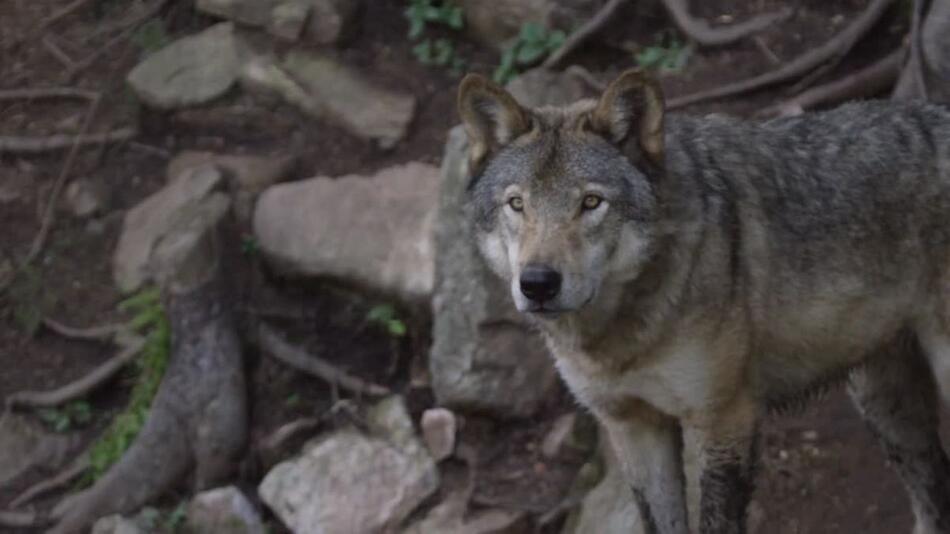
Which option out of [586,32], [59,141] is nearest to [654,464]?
[586,32]

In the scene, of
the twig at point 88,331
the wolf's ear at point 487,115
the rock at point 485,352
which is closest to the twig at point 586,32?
the rock at point 485,352

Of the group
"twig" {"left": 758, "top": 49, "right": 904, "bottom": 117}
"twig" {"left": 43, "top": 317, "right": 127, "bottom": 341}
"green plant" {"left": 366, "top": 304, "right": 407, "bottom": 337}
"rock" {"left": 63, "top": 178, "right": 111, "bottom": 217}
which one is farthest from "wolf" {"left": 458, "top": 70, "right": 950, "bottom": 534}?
"rock" {"left": 63, "top": 178, "right": 111, "bottom": 217}

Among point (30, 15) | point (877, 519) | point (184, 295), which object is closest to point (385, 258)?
point (184, 295)

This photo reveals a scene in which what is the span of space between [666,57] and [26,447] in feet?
15.0

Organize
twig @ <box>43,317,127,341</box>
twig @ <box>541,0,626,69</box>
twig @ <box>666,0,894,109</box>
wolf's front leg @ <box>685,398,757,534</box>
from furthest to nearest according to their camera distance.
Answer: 1. twig @ <box>541,0,626,69</box>
2. twig @ <box>43,317,127,341</box>
3. twig @ <box>666,0,894,109</box>
4. wolf's front leg @ <box>685,398,757,534</box>

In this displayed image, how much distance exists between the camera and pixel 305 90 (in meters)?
9.23

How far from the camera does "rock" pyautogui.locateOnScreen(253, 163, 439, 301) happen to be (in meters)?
7.95

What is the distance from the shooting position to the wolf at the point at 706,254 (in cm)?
493

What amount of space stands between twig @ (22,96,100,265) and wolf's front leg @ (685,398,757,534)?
205 inches

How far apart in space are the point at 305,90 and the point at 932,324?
4.97 meters

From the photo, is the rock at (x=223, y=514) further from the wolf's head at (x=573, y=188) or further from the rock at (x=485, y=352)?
the wolf's head at (x=573, y=188)

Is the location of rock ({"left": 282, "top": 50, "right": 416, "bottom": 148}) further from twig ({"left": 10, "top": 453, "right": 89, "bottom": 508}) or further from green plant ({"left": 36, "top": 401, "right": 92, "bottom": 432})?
twig ({"left": 10, "top": 453, "right": 89, "bottom": 508})

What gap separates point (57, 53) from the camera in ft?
33.2

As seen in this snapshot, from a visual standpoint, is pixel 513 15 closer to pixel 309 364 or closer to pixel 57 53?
pixel 309 364
